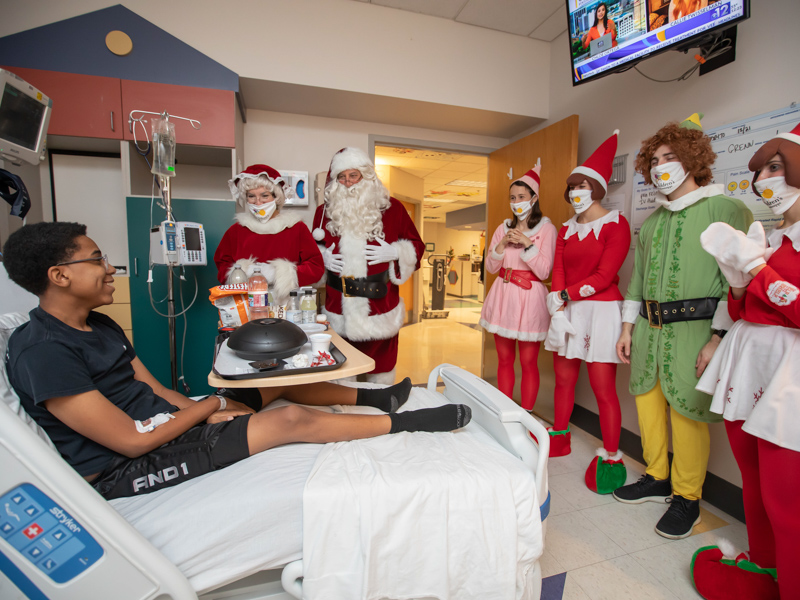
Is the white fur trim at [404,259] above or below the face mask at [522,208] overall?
below

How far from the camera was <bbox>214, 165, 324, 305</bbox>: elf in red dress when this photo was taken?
244 centimetres

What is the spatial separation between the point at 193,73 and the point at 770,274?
10.4 ft

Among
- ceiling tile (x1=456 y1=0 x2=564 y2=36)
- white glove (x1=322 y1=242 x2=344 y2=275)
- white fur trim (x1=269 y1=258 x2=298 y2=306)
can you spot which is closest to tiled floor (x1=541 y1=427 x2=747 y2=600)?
white glove (x1=322 y1=242 x2=344 y2=275)

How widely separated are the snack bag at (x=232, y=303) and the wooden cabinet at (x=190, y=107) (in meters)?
1.46

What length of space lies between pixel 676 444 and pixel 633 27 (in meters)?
2.06

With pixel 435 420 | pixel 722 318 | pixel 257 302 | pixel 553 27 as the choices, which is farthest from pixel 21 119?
pixel 553 27

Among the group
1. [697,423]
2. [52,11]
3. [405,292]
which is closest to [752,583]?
[697,423]

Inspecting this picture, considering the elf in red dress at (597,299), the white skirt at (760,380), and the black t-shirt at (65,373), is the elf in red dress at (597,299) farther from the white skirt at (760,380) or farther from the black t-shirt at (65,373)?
the black t-shirt at (65,373)

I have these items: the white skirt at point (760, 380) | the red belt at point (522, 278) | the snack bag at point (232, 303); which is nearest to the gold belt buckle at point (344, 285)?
the snack bag at point (232, 303)

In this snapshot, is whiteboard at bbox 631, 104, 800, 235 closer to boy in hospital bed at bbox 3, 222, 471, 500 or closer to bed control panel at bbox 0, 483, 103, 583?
boy in hospital bed at bbox 3, 222, 471, 500

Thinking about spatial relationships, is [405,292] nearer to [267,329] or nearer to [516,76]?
[516,76]

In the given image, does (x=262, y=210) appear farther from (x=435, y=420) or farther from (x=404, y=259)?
(x=435, y=420)

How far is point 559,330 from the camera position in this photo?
2.30 metres

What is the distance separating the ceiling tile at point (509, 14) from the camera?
111 inches
